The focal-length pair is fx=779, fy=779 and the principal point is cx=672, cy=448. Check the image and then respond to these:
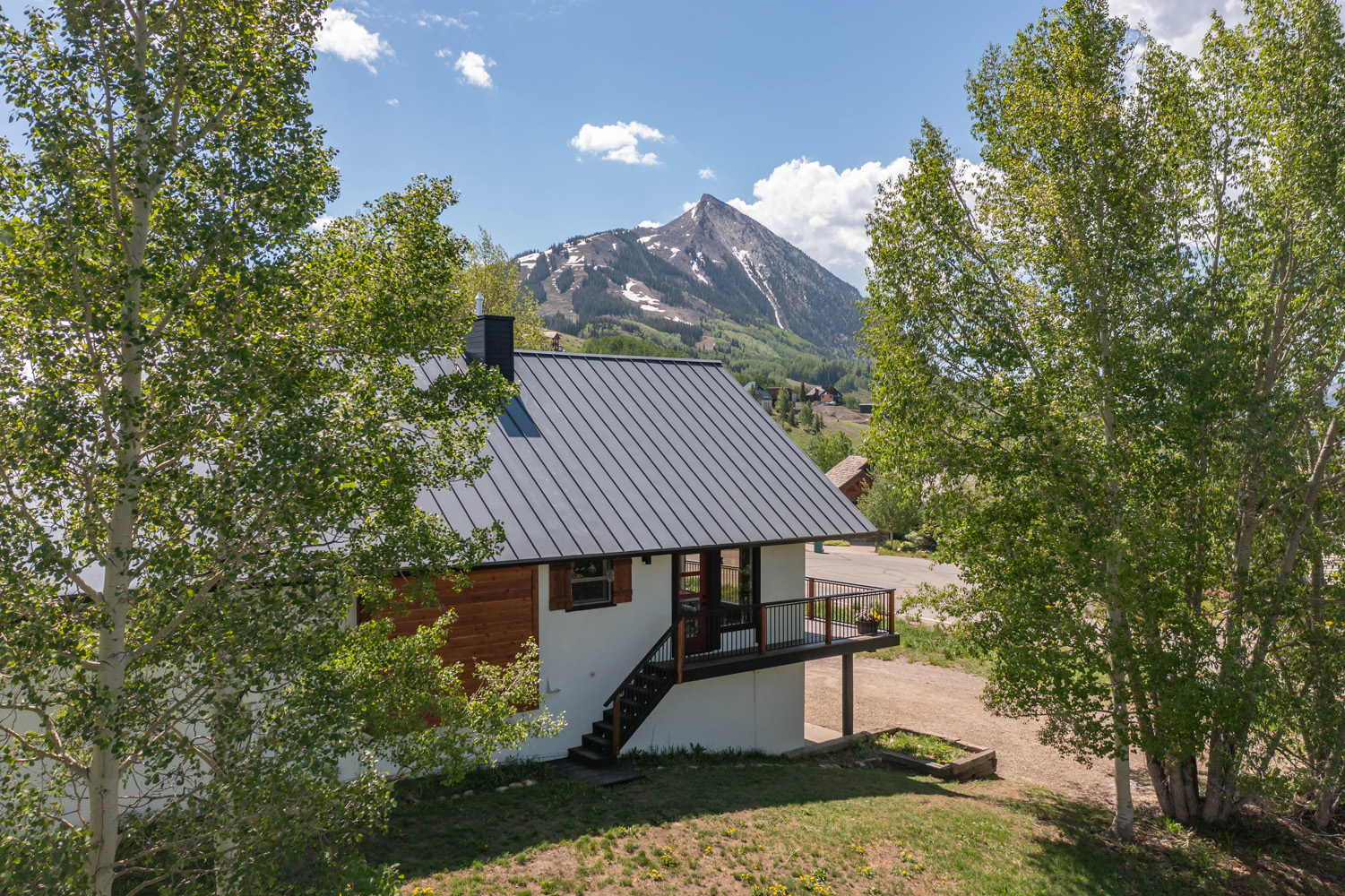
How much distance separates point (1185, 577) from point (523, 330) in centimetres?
3268

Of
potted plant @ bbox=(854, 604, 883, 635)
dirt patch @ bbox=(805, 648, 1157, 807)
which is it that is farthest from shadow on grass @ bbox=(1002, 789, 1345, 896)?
potted plant @ bbox=(854, 604, 883, 635)

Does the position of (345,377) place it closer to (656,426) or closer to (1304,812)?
(656,426)

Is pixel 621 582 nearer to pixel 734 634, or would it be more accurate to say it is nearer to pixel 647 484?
pixel 647 484

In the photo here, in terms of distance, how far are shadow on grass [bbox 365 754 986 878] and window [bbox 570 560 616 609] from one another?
289 centimetres

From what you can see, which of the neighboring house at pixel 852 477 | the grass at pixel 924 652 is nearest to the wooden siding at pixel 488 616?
the grass at pixel 924 652

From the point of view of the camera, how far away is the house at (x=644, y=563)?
13305 millimetres

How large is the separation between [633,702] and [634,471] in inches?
179

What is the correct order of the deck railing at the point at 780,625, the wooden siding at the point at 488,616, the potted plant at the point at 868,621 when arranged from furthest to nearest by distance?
the potted plant at the point at 868,621, the deck railing at the point at 780,625, the wooden siding at the point at 488,616

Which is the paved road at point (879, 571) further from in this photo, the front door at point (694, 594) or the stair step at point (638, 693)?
the stair step at point (638, 693)

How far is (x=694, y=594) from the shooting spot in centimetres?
1648

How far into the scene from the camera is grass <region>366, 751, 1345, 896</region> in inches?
366

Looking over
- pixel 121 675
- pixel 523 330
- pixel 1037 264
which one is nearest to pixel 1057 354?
pixel 1037 264

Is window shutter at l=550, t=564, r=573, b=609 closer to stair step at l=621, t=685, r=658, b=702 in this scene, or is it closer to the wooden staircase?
the wooden staircase

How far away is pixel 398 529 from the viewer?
6234mm
